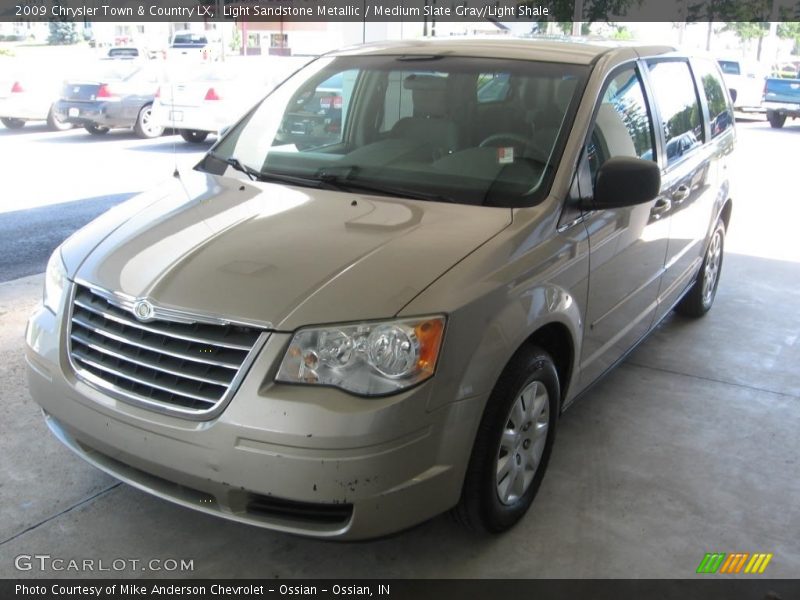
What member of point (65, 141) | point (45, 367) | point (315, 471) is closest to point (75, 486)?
point (45, 367)

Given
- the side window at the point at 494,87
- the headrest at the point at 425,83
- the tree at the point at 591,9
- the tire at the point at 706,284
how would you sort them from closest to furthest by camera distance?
the side window at the point at 494,87 → the headrest at the point at 425,83 → the tire at the point at 706,284 → the tree at the point at 591,9

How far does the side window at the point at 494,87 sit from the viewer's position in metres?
3.40

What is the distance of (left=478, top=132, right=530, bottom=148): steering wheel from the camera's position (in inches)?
127

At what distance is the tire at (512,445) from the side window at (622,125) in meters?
0.93

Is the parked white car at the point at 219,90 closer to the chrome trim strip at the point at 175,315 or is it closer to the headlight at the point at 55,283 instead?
the headlight at the point at 55,283

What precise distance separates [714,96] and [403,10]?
26.3ft

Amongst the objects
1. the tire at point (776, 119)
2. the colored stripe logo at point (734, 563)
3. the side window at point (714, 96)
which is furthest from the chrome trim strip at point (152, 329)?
the tire at point (776, 119)

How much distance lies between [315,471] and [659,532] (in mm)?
1485

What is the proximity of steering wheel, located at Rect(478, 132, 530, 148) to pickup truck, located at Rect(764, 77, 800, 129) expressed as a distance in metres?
18.9

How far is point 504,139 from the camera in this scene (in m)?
3.27

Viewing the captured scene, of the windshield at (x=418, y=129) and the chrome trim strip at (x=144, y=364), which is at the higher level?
the windshield at (x=418, y=129)

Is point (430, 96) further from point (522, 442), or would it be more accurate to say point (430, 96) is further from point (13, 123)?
point (13, 123)

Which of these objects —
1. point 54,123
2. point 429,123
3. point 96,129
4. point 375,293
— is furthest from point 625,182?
point 54,123

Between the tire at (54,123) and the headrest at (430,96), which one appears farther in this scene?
the tire at (54,123)
